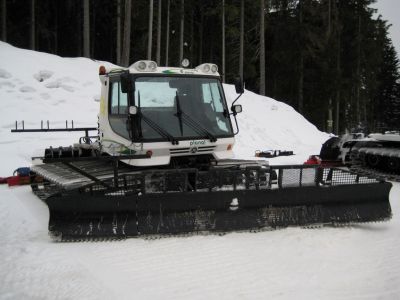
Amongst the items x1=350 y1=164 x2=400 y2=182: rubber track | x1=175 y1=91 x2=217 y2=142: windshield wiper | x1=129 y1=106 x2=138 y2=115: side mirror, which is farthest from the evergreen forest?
x1=129 y1=106 x2=138 y2=115: side mirror

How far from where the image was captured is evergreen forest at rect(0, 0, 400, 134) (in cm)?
3070

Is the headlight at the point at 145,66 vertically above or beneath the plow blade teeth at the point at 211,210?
above

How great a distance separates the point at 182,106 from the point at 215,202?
1.78 metres

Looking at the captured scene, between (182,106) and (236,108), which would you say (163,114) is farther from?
(236,108)

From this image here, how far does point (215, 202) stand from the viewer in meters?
6.02

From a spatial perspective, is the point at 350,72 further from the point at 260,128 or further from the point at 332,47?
the point at 260,128

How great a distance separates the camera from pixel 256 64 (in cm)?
3709

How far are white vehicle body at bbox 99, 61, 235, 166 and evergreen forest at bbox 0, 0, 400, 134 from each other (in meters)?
A: 21.1

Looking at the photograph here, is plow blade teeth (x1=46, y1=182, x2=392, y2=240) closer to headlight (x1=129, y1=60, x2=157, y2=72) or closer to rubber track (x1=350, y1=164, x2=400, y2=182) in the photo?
headlight (x1=129, y1=60, x2=157, y2=72)

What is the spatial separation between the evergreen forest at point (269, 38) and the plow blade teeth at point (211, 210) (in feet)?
73.0

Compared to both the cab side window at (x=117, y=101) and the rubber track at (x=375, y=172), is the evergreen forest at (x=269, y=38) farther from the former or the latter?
the cab side window at (x=117, y=101)

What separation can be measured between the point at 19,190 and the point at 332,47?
27.8 m

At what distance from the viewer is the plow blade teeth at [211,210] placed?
5.70m

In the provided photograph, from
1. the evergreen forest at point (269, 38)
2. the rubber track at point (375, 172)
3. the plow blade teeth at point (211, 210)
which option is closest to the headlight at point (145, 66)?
the plow blade teeth at point (211, 210)
